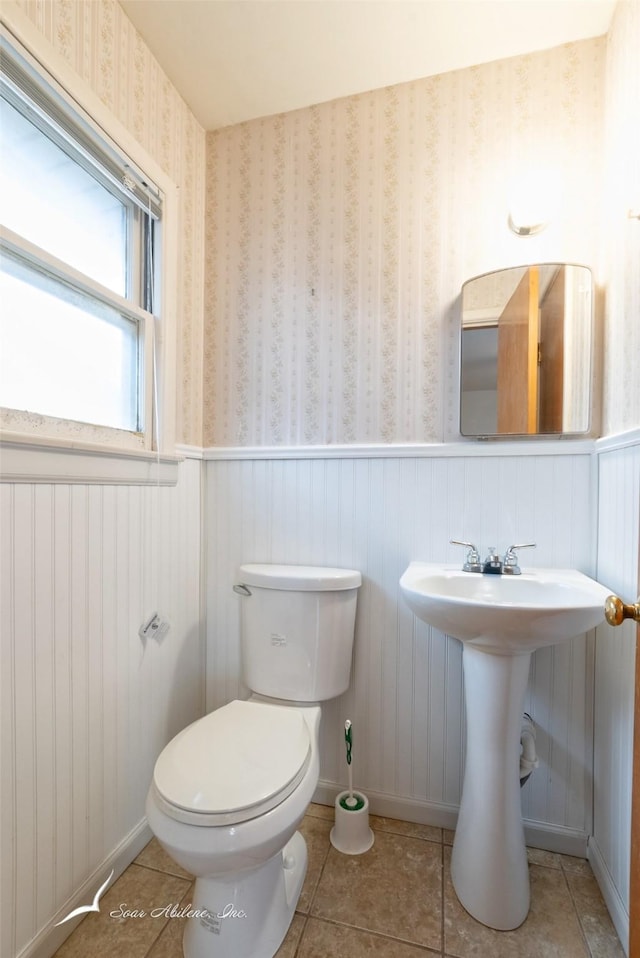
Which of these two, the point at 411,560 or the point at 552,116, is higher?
the point at 552,116

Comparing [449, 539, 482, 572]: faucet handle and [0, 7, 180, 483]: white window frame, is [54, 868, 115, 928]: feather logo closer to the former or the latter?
[0, 7, 180, 483]: white window frame

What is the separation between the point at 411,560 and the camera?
135 cm

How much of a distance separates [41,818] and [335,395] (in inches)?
51.6

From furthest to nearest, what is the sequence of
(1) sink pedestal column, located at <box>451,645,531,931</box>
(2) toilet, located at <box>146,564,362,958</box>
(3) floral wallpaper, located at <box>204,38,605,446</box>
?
(3) floral wallpaper, located at <box>204,38,605,446</box> → (1) sink pedestal column, located at <box>451,645,531,931</box> → (2) toilet, located at <box>146,564,362,958</box>

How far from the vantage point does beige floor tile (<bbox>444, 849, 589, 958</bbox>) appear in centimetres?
94

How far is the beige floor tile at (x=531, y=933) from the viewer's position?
3.10ft

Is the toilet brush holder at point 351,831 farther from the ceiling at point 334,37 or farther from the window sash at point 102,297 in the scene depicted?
the ceiling at point 334,37

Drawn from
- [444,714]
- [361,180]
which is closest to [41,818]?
[444,714]

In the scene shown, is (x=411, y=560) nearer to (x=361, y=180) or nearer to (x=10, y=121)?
(x=361, y=180)

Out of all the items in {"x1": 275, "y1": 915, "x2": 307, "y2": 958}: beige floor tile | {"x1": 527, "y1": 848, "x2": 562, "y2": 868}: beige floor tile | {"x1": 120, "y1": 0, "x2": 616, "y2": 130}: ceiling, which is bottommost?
{"x1": 527, "y1": 848, "x2": 562, "y2": 868}: beige floor tile

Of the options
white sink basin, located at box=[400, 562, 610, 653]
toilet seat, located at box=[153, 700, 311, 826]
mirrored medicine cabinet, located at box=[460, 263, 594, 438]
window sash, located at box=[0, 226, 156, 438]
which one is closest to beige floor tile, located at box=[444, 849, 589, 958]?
toilet seat, located at box=[153, 700, 311, 826]

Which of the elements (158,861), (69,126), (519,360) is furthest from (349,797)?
(69,126)

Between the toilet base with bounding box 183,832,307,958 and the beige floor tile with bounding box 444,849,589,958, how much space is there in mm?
406

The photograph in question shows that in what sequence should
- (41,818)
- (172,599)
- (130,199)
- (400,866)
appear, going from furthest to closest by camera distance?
(172,599), (130,199), (400,866), (41,818)
